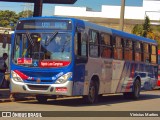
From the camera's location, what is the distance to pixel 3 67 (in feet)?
62.1

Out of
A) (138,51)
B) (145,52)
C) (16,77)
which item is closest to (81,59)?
(16,77)

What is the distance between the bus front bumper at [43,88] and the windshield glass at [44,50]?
67 centimetres

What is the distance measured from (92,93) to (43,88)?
220 centimetres

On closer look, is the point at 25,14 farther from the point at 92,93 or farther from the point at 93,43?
the point at 92,93

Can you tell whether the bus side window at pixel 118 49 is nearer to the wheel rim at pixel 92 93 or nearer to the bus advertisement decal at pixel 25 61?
the wheel rim at pixel 92 93

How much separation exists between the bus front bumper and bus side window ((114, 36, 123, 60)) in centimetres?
435

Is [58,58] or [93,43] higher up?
[93,43]

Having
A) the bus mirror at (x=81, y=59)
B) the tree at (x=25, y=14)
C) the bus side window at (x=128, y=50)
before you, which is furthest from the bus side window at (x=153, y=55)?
the tree at (x=25, y=14)

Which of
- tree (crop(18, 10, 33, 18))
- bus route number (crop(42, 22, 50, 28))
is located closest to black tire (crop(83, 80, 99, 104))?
bus route number (crop(42, 22, 50, 28))

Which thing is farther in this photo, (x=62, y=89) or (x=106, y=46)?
(x=106, y=46)

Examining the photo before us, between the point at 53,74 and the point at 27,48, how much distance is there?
54.4 inches

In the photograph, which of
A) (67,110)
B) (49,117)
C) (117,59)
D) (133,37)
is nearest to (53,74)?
(67,110)

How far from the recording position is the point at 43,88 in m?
15.5

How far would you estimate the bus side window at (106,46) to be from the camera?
17656 mm
